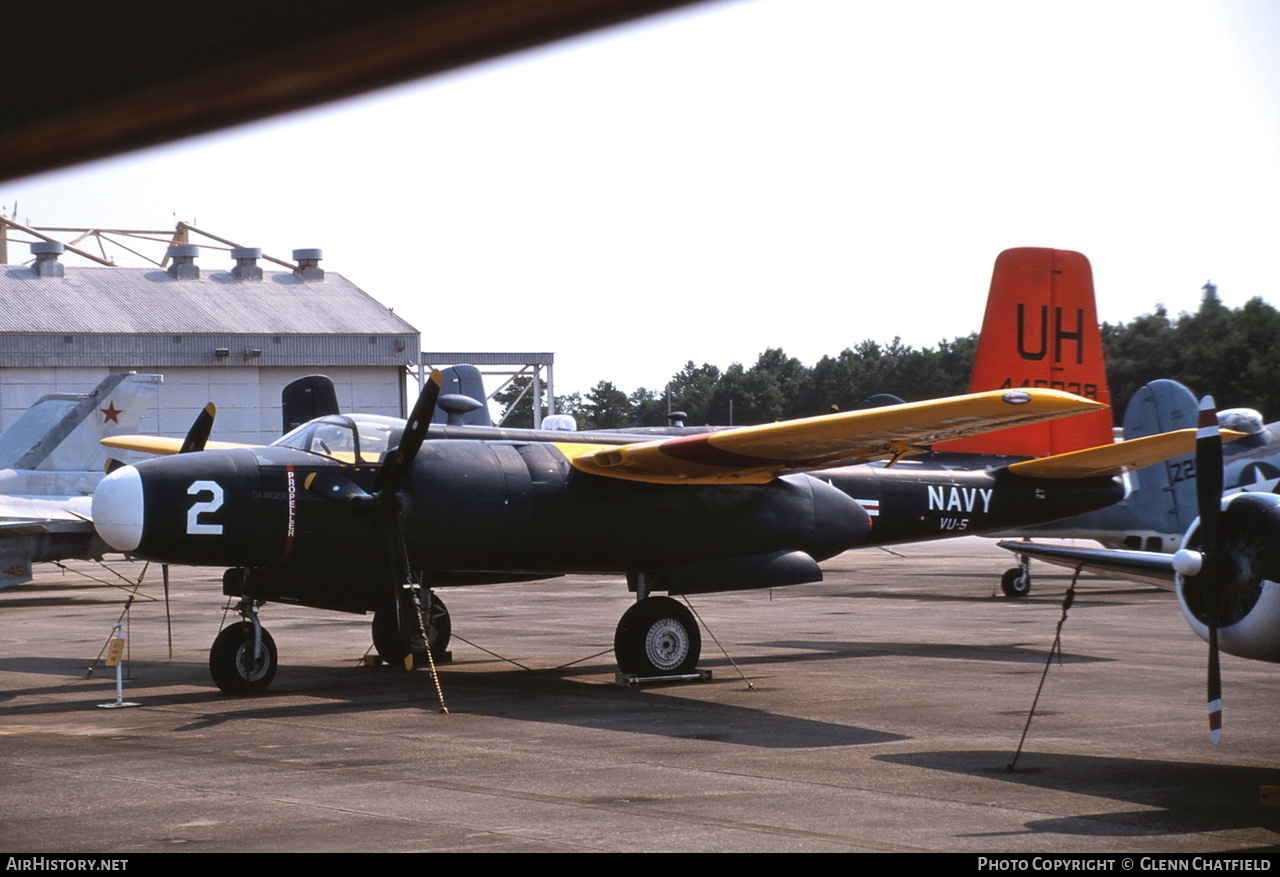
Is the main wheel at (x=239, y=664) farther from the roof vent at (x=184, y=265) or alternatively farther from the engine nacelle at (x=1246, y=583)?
the roof vent at (x=184, y=265)

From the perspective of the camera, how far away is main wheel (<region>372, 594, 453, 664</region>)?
52.9 feet

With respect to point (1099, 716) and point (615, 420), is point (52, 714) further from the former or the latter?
point (615, 420)

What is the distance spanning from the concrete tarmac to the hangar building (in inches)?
1392

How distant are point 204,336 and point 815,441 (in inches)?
1888

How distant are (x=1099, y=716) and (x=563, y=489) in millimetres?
5960

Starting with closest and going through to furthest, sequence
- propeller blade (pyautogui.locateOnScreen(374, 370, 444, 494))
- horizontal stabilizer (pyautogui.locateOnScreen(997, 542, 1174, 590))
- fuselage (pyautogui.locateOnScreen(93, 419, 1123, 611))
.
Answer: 1. horizontal stabilizer (pyautogui.locateOnScreen(997, 542, 1174, 590))
2. fuselage (pyautogui.locateOnScreen(93, 419, 1123, 611))
3. propeller blade (pyautogui.locateOnScreen(374, 370, 444, 494))

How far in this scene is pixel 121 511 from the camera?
41.8 ft

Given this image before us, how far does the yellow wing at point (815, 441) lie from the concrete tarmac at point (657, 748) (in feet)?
7.80

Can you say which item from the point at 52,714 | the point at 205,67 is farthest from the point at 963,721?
the point at 205,67

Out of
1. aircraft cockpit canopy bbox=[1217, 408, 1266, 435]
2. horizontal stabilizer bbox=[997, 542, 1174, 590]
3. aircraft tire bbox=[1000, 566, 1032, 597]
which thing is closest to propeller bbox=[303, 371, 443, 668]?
horizontal stabilizer bbox=[997, 542, 1174, 590]

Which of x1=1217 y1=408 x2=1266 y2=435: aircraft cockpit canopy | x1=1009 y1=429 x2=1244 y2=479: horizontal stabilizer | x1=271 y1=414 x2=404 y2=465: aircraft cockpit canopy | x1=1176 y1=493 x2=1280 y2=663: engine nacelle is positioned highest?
x1=1217 y1=408 x2=1266 y2=435: aircraft cockpit canopy

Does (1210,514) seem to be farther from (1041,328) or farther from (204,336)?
(204,336)

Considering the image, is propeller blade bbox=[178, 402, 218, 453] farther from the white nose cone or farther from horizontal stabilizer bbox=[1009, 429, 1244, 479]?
horizontal stabilizer bbox=[1009, 429, 1244, 479]
